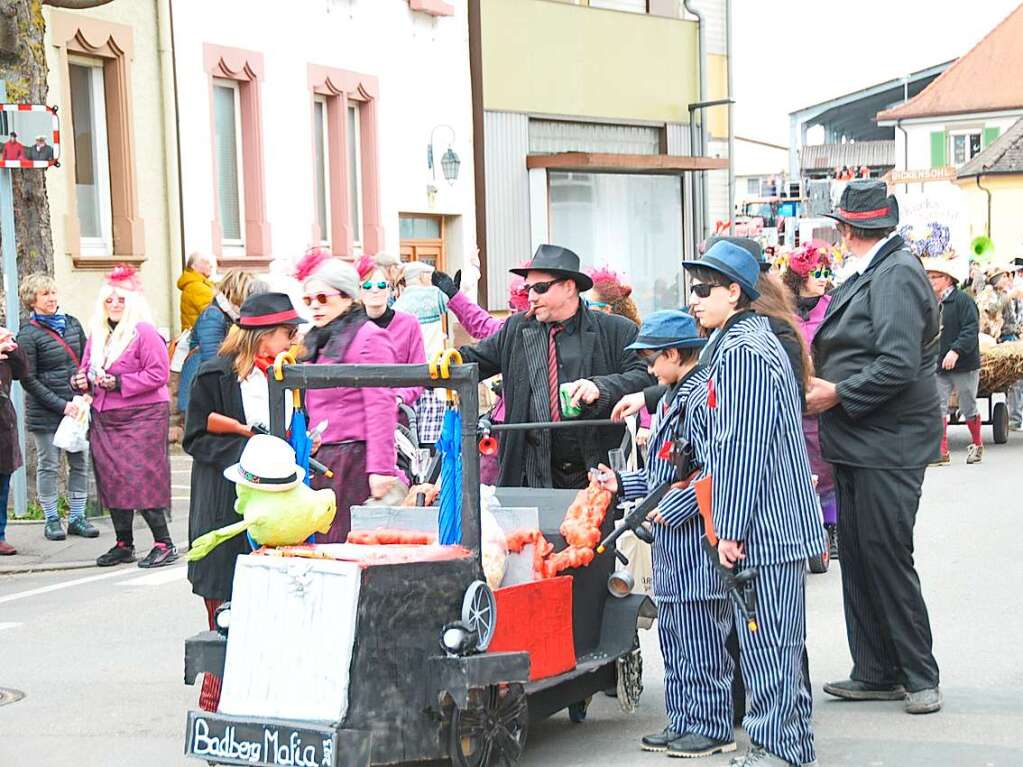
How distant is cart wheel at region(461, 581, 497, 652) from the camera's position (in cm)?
577

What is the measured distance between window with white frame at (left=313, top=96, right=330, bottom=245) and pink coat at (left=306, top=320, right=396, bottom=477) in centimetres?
1547

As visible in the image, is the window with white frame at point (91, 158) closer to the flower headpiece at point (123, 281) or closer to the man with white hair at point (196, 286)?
the man with white hair at point (196, 286)

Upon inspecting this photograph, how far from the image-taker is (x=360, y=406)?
299 inches

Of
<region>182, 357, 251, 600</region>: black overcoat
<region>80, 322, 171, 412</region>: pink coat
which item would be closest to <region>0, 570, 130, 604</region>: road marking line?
<region>80, 322, 171, 412</region>: pink coat

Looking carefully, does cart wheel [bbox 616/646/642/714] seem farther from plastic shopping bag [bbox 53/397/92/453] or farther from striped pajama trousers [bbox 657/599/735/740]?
plastic shopping bag [bbox 53/397/92/453]

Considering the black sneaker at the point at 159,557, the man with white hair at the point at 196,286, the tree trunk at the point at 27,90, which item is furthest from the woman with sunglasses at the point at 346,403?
the man with white hair at the point at 196,286

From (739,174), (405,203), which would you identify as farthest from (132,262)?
(739,174)

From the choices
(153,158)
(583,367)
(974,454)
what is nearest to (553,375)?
(583,367)

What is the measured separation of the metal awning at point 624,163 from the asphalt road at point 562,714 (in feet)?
53.3

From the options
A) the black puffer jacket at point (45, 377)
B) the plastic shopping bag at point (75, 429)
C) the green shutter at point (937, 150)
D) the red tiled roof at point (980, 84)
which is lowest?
the plastic shopping bag at point (75, 429)

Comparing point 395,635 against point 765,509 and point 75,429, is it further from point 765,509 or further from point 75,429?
point 75,429

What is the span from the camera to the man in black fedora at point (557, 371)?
7.59 metres

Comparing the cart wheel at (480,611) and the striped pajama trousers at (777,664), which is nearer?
the cart wheel at (480,611)

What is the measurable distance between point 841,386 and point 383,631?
235cm
